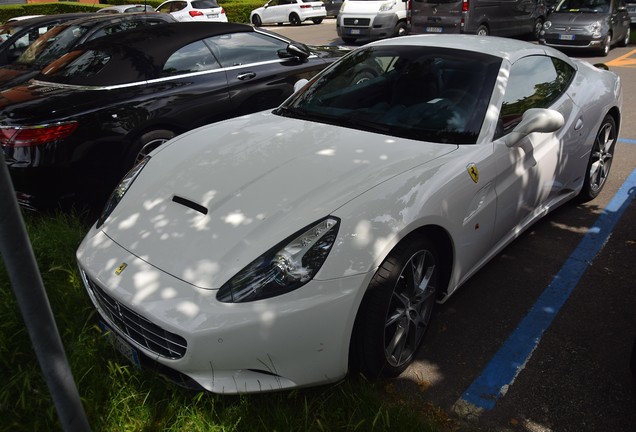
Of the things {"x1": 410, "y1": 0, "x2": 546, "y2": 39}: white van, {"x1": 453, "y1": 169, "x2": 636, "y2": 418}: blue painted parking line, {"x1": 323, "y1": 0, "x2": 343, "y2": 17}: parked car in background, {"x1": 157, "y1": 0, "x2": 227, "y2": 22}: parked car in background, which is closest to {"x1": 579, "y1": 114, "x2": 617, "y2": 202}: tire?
{"x1": 453, "y1": 169, "x2": 636, "y2": 418}: blue painted parking line

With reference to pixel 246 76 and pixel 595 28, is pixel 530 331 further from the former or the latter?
pixel 595 28

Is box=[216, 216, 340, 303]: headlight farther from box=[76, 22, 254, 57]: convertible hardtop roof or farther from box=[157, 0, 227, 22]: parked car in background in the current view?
box=[157, 0, 227, 22]: parked car in background

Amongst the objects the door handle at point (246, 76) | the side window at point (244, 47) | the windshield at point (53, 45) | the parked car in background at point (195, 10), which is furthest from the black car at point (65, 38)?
the parked car in background at point (195, 10)

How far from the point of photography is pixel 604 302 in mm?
3533

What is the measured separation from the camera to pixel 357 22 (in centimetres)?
1600

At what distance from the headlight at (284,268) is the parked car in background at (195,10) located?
59.0 ft

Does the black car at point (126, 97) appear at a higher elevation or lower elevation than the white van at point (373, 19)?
higher

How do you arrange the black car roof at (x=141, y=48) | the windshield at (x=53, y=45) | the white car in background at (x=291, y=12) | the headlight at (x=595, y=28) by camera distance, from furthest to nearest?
1. the white car in background at (x=291, y=12)
2. the headlight at (x=595, y=28)
3. the windshield at (x=53, y=45)
4. the black car roof at (x=141, y=48)

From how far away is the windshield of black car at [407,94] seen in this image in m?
3.40

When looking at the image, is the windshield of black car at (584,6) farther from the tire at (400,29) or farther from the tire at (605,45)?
the tire at (400,29)

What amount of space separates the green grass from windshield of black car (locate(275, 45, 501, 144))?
60.8 inches

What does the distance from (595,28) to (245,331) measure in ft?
44.5

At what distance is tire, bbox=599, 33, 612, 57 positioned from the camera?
1322 cm

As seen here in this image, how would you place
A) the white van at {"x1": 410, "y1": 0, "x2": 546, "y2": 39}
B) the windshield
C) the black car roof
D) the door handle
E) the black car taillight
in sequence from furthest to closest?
the white van at {"x1": 410, "y1": 0, "x2": 546, "y2": 39} < the windshield < the door handle < the black car roof < the black car taillight
